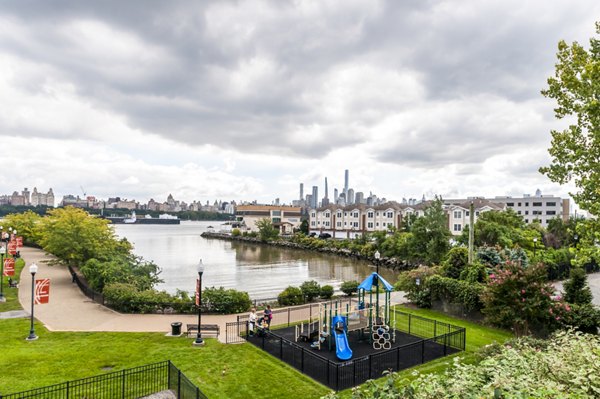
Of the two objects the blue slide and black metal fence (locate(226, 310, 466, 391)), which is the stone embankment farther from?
the blue slide

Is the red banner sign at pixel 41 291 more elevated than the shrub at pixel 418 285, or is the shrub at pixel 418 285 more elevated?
the red banner sign at pixel 41 291

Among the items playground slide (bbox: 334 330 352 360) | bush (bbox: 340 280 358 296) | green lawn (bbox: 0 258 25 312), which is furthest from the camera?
bush (bbox: 340 280 358 296)

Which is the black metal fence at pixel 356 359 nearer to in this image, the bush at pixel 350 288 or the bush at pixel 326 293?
the bush at pixel 326 293

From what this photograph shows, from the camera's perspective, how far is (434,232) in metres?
43.6

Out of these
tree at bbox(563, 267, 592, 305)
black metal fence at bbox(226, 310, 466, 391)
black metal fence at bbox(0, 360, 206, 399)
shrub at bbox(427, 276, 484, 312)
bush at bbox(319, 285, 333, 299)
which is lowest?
bush at bbox(319, 285, 333, 299)

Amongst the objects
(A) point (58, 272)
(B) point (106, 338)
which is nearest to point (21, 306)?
(B) point (106, 338)

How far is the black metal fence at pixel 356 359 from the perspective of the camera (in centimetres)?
1259

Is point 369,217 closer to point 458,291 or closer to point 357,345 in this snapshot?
point 458,291

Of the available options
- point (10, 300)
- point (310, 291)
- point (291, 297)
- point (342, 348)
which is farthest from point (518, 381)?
point (10, 300)

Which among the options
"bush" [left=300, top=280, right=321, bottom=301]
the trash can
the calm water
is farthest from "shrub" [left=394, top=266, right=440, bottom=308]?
the trash can

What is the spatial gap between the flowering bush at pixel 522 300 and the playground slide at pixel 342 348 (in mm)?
6965

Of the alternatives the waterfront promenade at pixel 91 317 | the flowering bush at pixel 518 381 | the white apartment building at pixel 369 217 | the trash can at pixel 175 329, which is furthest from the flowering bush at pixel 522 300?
the white apartment building at pixel 369 217

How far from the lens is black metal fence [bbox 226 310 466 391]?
496 inches

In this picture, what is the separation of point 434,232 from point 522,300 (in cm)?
2859
